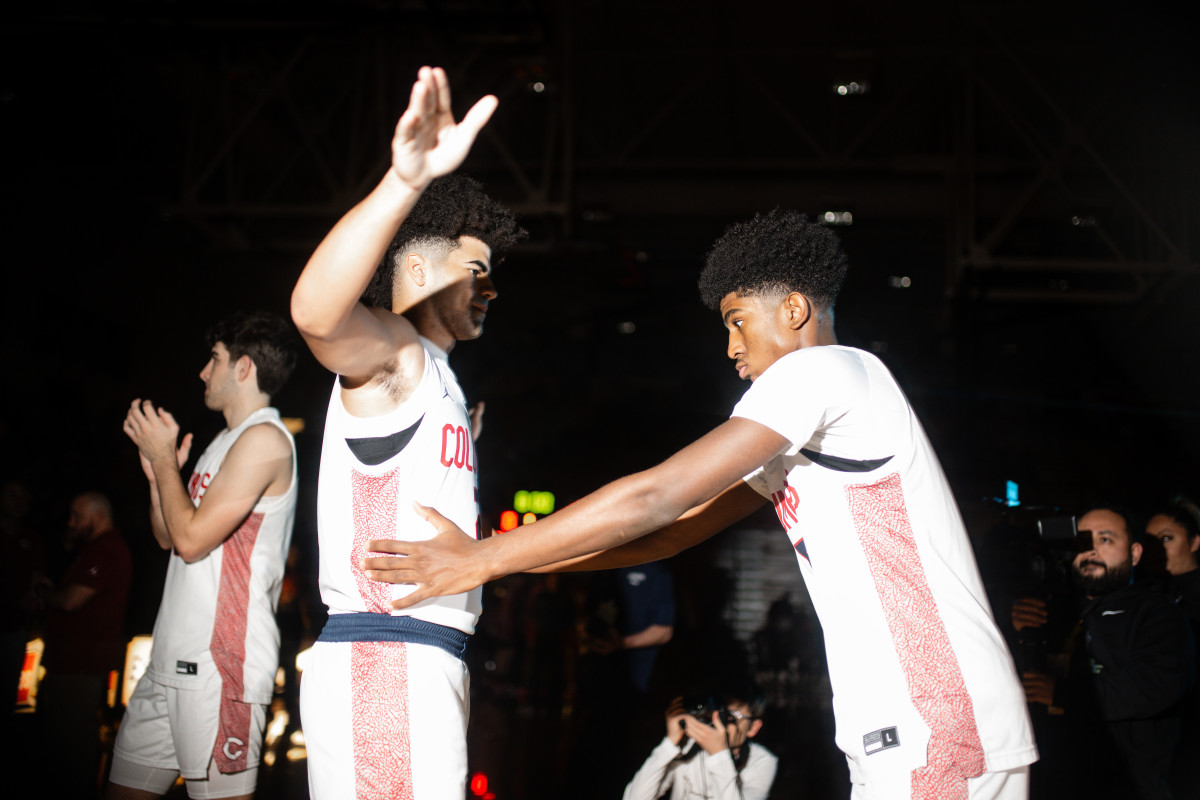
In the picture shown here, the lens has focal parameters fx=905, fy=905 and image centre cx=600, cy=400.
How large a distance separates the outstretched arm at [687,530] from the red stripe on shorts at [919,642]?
1.63ft

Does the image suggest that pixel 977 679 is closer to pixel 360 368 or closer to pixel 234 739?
pixel 360 368

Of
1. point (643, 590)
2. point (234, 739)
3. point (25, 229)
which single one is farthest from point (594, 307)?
point (234, 739)

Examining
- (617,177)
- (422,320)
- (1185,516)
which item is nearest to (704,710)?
Answer: (422,320)

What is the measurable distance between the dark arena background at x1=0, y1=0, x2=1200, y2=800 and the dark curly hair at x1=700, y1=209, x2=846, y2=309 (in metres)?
3.10

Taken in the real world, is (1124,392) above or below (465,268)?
above

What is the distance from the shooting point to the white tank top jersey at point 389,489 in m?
1.97

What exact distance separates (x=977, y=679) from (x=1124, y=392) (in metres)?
11.4

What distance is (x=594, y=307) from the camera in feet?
42.2

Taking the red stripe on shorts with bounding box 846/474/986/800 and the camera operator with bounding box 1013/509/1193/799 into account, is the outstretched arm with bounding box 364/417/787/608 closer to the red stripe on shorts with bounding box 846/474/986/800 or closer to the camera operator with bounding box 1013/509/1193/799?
the red stripe on shorts with bounding box 846/474/986/800

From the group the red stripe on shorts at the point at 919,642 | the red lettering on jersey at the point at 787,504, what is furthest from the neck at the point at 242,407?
the red stripe on shorts at the point at 919,642

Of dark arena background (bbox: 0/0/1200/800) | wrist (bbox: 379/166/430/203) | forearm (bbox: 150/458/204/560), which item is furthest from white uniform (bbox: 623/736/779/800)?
wrist (bbox: 379/166/430/203)

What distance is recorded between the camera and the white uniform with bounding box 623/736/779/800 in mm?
3721

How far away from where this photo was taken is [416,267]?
2.19 m

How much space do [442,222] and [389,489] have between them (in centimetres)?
66
